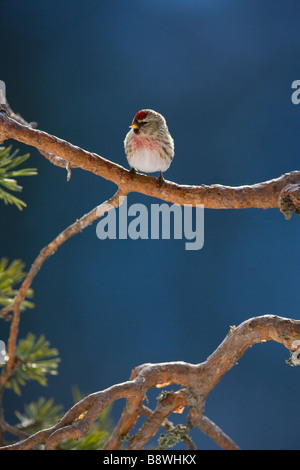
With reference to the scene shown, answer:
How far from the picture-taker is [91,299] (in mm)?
2131

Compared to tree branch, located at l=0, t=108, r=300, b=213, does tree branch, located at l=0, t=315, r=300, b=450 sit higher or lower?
lower

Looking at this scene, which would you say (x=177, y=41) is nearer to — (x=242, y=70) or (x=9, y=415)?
(x=242, y=70)

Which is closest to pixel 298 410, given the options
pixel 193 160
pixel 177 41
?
pixel 193 160

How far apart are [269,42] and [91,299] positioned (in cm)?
123

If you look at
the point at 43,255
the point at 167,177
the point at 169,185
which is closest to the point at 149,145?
the point at 169,185

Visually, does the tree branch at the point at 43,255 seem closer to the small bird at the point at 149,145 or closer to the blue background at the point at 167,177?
the small bird at the point at 149,145

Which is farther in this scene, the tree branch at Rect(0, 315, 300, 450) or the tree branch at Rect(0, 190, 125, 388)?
the tree branch at Rect(0, 190, 125, 388)

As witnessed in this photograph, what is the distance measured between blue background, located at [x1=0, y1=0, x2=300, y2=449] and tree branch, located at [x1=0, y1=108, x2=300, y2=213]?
3.33 feet

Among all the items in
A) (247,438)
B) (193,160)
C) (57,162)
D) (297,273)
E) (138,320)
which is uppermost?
(193,160)

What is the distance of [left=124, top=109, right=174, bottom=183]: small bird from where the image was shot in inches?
45.9

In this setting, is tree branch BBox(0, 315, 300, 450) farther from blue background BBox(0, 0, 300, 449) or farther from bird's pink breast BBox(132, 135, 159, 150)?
blue background BBox(0, 0, 300, 449)

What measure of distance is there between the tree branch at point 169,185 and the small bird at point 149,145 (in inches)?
6.2

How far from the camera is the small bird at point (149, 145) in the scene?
1167 millimetres

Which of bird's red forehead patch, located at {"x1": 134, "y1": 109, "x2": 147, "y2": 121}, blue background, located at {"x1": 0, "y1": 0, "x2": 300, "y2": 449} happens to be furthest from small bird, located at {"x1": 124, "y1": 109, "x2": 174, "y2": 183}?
blue background, located at {"x1": 0, "y1": 0, "x2": 300, "y2": 449}
